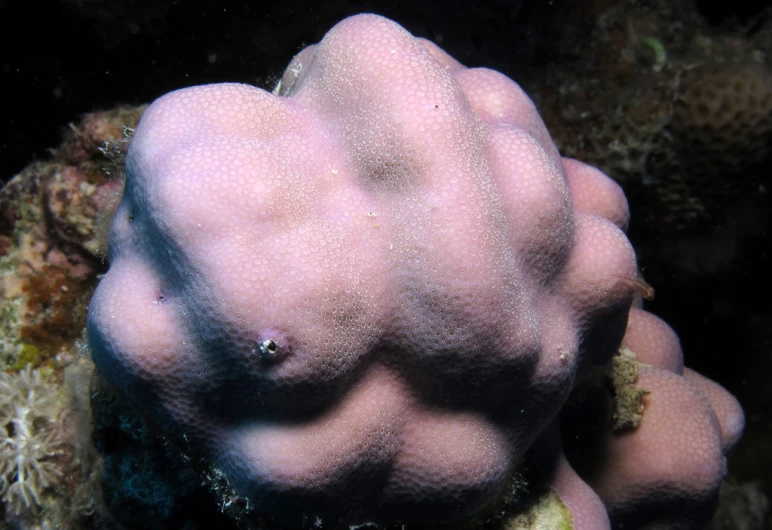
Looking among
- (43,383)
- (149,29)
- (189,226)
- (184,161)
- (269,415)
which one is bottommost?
(43,383)

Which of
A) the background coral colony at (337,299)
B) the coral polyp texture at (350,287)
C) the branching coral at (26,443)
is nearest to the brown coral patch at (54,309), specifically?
the background coral colony at (337,299)

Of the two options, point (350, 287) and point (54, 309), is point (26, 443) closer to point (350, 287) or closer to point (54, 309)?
point (54, 309)

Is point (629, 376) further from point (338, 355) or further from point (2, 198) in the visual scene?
point (2, 198)

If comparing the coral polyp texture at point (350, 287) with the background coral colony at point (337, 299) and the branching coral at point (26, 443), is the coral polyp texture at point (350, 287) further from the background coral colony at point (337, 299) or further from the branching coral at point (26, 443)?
the branching coral at point (26, 443)

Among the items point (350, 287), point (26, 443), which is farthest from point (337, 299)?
point (26, 443)

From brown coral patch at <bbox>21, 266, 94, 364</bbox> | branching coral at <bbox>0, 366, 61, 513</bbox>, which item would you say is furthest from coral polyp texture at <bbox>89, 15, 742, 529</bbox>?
brown coral patch at <bbox>21, 266, 94, 364</bbox>

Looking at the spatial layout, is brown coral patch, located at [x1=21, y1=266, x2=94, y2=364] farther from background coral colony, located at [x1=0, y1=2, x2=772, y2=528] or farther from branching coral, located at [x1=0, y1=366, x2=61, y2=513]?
branching coral, located at [x1=0, y1=366, x2=61, y2=513]

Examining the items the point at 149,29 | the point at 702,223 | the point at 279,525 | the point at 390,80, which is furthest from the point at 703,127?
the point at 149,29
